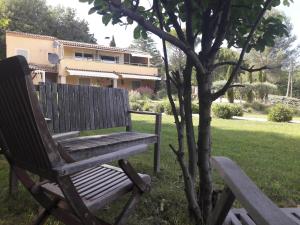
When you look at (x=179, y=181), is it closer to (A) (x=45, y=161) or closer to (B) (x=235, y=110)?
(A) (x=45, y=161)

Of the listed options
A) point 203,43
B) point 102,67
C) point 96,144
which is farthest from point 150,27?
point 102,67

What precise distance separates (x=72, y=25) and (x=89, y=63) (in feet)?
50.3

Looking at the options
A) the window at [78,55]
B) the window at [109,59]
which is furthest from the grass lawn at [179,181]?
the window at [109,59]

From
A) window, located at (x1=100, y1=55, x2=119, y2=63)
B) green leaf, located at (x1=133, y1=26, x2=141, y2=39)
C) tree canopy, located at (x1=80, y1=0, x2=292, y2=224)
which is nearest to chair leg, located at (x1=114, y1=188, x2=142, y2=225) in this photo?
tree canopy, located at (x1=80, y1=0, x2=292, y2=224)

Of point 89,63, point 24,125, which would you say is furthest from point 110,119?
point 89,63

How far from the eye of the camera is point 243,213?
249cm

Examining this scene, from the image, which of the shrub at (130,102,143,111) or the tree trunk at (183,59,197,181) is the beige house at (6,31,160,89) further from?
the tree trunk at (183,59,197,181)

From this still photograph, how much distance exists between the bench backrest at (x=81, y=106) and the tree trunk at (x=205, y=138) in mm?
2297

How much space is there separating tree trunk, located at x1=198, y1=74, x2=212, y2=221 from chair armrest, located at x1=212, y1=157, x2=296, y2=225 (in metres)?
0.78

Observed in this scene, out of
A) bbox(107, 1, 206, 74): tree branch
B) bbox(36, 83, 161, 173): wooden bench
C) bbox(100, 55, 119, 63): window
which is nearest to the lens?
bbox(107, 1, 206, 74): tree branch

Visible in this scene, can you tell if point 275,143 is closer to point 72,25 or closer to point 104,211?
point 104,211

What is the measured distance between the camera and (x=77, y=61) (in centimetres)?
3291

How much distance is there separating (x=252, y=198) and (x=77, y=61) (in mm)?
33009

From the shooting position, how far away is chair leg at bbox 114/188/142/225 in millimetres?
2408
